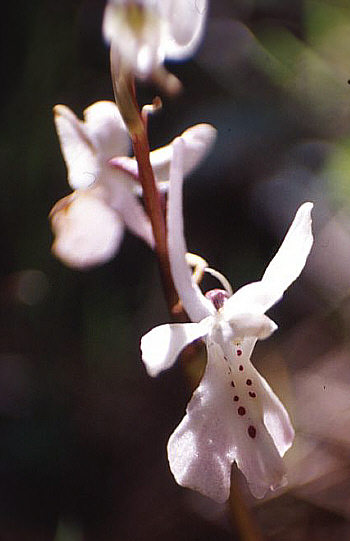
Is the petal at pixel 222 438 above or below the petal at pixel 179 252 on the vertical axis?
below

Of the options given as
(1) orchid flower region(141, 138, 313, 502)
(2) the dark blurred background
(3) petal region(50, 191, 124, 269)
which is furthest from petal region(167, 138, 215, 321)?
(2) the dark blurred background

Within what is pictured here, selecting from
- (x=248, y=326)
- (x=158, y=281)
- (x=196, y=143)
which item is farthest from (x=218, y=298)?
(x=158, y=281)

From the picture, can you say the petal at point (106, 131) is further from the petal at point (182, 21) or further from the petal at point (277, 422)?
the petal at point (277, 422)

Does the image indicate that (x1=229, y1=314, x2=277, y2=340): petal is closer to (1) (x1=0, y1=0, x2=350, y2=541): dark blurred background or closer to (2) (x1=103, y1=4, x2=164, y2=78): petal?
(2) (x1=103, y1=4, x2=164, y2=78): petal

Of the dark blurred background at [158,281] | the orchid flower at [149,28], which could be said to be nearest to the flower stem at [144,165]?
the orchid flower at [149,28]

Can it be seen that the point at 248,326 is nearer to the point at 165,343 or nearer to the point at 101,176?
the point at 165,343

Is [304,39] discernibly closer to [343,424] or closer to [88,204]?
[343,424]
